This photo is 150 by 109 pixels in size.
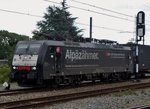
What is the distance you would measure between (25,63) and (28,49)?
875 mm

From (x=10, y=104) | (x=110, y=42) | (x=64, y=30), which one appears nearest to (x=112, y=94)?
(x=10, y=104)

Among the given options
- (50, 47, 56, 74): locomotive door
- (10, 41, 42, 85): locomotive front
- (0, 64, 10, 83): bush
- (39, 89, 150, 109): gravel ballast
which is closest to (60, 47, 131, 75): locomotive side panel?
(50, 47, 56, 74): locomotive door

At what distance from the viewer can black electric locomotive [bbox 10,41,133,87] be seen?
2386cm

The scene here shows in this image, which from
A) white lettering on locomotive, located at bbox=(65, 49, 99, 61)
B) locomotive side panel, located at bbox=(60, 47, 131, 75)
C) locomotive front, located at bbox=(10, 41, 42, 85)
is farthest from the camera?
locomotive side panel, located at bbox=(60, 47, 131, 75)

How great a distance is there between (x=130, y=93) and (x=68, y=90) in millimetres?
3756

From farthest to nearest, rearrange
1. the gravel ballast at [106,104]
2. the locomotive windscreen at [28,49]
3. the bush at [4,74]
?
the bush at [4,74] → the locomotive windscreen at [28,49] → the gravel ballast at [106,104]

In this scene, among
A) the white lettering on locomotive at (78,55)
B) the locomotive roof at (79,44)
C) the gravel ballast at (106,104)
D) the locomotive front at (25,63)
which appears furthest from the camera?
the white lettering on locomotive at (78,55)

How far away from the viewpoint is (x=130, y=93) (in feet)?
71.9

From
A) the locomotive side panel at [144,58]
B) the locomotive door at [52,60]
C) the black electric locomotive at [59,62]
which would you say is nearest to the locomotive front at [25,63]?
the black electric locomotive at [59,62]

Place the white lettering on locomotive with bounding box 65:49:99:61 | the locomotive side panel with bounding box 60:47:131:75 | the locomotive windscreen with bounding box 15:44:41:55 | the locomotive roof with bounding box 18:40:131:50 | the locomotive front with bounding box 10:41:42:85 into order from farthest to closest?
1. the locomotive side panel with bounding box 60:47:131:75
2. the white lettering on locomotive with bounding box 65:49:99:61
3. the locomotive roof with bounding box 18:40:131:50
4. the locomotive windscreen with bounding box 15:44:41:55
5. the locomotive front with bounding box 10:41:42:85

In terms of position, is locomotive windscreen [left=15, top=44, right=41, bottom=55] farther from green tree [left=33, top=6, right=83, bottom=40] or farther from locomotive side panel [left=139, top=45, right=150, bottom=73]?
green tree [left=33, top=6, right=83, bottom=40]

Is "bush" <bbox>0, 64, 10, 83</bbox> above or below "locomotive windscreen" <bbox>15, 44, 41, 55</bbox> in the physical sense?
below

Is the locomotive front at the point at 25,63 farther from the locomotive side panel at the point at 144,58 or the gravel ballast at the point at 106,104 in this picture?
the locomotive side panel at the point at 144,58

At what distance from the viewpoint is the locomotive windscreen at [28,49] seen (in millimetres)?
24172
